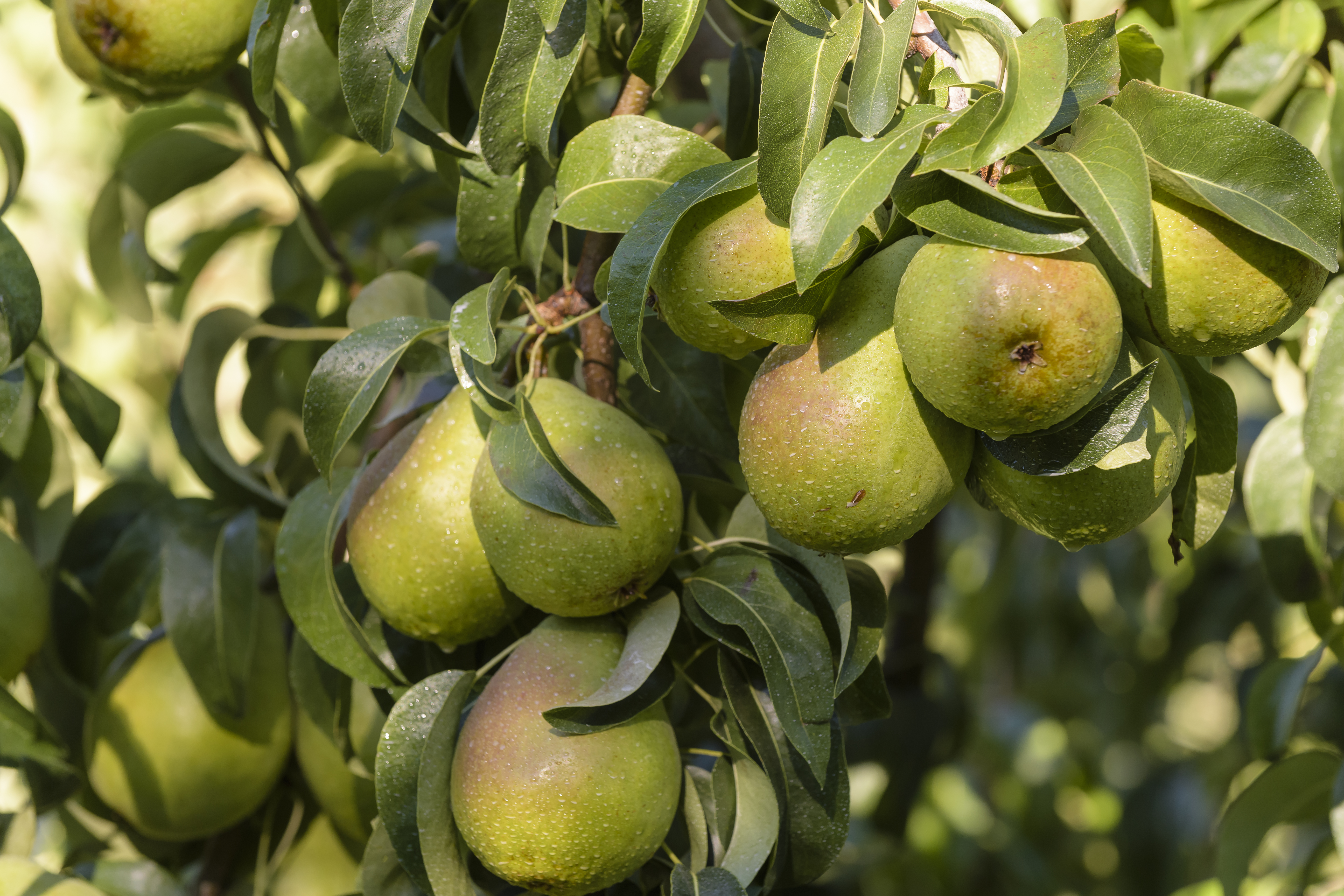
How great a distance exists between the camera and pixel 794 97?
50 cm

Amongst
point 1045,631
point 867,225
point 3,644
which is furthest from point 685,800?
point 1045,631

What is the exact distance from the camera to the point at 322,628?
0.67m

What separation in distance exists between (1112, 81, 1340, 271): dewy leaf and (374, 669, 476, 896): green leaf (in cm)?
45

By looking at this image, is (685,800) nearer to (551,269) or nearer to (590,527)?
(590,527)

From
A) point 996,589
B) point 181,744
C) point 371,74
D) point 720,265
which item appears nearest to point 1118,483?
point 720,265

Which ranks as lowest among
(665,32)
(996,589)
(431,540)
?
(996,589)

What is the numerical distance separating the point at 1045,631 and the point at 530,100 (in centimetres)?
167

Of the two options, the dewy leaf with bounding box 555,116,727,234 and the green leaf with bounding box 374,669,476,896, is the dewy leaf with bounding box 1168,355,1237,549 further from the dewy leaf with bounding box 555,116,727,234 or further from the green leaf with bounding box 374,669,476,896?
the green leaf with bounding box 374,669,476,896

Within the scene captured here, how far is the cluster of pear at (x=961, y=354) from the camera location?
0.43 meters

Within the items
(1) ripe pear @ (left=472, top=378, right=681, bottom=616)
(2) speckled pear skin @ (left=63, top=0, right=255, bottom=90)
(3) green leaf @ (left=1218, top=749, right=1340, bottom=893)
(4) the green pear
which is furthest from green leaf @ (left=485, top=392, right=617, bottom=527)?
(3) green leaf @ (left=1218, top=749, right=1340, bottom=893)

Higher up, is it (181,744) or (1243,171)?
(1243,171)

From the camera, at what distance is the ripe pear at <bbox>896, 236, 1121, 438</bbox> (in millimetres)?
426

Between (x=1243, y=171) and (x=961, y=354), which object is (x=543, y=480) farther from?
(x=1243, y=171)

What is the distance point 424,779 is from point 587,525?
0.17m
